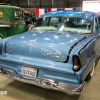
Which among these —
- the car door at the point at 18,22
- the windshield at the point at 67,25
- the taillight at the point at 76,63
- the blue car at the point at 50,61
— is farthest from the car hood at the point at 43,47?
the car door at the point at 18,22

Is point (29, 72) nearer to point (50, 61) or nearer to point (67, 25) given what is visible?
point (50, 61)

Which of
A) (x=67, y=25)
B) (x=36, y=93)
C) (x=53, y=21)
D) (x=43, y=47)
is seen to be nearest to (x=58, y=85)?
(x=43, y=47)

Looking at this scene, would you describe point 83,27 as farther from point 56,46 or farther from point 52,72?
point 52,72

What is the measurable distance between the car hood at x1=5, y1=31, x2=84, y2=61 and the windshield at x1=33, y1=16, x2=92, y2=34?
52 centimetres

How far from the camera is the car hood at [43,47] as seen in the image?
94.0 inches

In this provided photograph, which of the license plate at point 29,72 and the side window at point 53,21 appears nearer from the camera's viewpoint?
the license plate at point 29,72

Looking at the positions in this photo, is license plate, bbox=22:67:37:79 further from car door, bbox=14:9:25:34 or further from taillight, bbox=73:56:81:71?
car door, bbox=14:9:25:34

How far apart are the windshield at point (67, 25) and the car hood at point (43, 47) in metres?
0.52

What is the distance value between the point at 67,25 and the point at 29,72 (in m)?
1.53

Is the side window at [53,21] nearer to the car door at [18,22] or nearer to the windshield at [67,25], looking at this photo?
the windshield at [67,25]

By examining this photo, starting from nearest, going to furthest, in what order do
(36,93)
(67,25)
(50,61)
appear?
(50,61), (36,93), (67,25)

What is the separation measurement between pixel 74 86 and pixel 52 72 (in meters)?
0.40

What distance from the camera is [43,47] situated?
248 cm

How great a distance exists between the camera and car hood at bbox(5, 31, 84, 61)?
239cm
